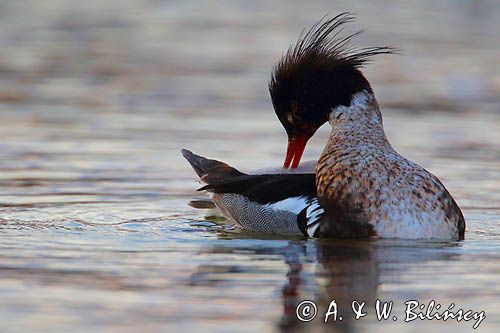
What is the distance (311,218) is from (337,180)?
0.31 meters

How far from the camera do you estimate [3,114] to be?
547 inches

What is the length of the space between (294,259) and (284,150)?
4.10 meters

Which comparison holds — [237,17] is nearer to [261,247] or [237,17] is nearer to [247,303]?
[261,247]

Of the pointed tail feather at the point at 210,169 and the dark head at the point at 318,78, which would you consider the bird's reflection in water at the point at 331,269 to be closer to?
the pointed tail feather at the point at 210,169

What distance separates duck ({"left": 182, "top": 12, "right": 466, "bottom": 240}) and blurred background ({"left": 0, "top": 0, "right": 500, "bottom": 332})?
18 centimetres

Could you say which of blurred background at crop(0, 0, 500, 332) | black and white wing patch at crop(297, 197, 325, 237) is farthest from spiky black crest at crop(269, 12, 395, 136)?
blurred background at crop(0, 0, 500, 332)

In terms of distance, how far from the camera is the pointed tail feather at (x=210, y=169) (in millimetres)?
10062

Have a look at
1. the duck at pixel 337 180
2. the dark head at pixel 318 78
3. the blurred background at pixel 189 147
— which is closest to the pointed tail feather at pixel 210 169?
the duck at pixel 337 180

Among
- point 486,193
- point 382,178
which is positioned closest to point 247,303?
point 382,178

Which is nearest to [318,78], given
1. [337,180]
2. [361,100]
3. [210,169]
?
[361,100]

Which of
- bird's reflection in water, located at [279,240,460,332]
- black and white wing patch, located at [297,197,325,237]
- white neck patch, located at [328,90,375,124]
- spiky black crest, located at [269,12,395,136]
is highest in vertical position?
spiky black crest, located at [269,12,395,136]

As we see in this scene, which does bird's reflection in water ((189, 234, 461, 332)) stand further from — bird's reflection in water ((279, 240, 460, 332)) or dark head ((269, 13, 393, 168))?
dark head ((269, 13, 393, 168))

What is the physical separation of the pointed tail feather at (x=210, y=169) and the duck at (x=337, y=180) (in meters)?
0.02

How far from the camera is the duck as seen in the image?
29.0ft
